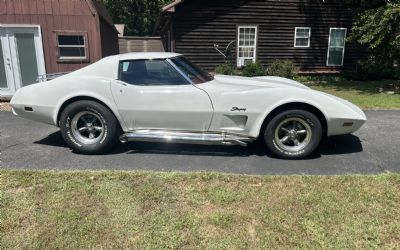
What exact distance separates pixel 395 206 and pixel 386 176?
2.41 feet

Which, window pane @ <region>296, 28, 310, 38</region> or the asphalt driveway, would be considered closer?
the asphalt driveway

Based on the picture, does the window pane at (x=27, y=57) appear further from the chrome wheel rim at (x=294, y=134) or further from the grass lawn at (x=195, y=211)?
the chrome wheel rim at (x=294, y=134)

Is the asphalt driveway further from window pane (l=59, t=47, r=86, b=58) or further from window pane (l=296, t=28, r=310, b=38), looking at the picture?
window pane (l=296, t=28, r=310, b=38)

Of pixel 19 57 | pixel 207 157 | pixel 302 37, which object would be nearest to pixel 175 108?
pixel 207 157

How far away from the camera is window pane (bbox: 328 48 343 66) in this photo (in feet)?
54.0

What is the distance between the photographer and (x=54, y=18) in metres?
10.0

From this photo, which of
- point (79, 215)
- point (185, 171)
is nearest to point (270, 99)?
point (185, 171)

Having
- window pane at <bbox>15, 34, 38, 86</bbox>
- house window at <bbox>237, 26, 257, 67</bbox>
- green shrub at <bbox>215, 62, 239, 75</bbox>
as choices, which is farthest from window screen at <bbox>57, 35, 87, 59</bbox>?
house window at <bbox>237, 26, 257, 67</bbox>

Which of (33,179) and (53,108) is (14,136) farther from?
(33,179)

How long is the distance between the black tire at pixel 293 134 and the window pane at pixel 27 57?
8.28 metres

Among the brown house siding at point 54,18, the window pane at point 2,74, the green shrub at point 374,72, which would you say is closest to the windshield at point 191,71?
the brown house siding at point 54,18

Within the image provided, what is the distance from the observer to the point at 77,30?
34.1 ft

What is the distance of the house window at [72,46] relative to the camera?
1040 centimetres

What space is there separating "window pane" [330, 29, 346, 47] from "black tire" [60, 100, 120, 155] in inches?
565
